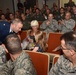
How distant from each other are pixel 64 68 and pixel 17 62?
0.40m

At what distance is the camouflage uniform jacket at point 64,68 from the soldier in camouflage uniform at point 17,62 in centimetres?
22

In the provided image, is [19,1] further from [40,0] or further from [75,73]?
[75,73]

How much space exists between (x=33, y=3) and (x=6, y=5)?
5.10ft

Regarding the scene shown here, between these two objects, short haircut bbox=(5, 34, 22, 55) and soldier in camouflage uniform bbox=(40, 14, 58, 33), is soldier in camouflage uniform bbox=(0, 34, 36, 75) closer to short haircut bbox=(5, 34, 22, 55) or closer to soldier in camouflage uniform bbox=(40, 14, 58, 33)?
short haircut bbox=(5, 34, 22, 55)

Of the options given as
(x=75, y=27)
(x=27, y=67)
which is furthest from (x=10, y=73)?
(x=75, y=27)

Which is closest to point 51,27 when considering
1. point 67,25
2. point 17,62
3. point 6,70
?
point 67,25

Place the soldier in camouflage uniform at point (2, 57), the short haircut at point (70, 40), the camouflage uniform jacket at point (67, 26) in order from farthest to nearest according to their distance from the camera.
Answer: the camouflage uniform jacket at point (67, 26)
the soldier in camouflage uniform at point (2, 57)
the short haircut at point (70, 40)

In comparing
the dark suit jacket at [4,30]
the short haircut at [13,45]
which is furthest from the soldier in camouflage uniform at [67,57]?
the dark suit jacket at [4,30]

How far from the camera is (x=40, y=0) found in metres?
11.4

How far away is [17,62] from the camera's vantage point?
161 cm

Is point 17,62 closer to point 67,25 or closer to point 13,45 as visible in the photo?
point 13,45

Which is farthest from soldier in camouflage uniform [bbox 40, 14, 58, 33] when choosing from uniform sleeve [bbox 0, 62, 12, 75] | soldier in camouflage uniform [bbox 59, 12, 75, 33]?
uniform sleeve [bbox 0, 62, 12, 75]

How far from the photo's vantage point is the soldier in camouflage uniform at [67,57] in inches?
59.6

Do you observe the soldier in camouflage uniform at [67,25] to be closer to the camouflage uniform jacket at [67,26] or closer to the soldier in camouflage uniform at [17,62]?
the camouflage uniform jacket at [67,26]
